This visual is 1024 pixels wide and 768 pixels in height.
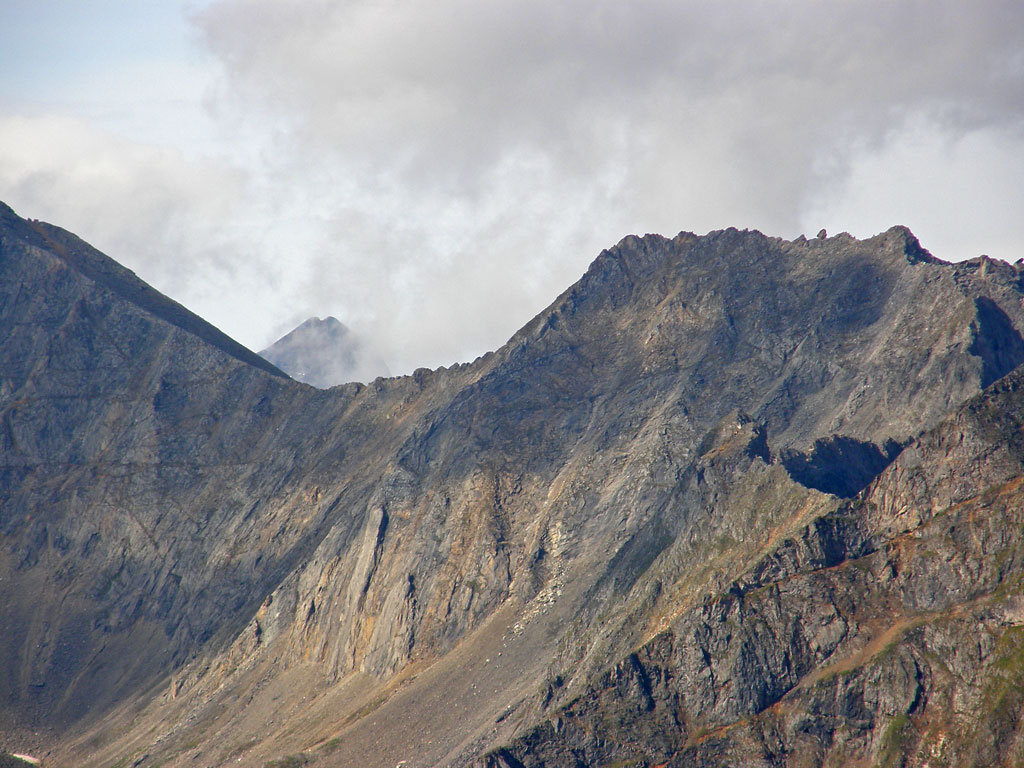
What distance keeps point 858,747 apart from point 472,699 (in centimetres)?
6424

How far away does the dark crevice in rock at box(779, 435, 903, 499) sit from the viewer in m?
190

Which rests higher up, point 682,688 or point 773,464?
point 773,464

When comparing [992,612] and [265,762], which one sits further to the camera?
[265,762]

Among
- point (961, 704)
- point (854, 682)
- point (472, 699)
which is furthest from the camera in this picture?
point (472, 699)

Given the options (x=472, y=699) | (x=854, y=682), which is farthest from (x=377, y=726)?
(x=854, y=682)

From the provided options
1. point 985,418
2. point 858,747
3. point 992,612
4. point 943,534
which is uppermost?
point 985,418

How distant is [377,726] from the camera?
7387 inches

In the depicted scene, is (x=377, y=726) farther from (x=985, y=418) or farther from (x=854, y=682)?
(x=985, y=418)

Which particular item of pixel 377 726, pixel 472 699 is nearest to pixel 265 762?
pixel 377 726

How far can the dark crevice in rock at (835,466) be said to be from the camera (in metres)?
190

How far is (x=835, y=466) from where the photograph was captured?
19475 cm

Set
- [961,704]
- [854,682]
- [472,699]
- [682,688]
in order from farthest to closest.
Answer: [472,699] < [682,688] < [854,682] < [961,704]

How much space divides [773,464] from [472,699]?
64578 mm

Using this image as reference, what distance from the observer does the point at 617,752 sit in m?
159
